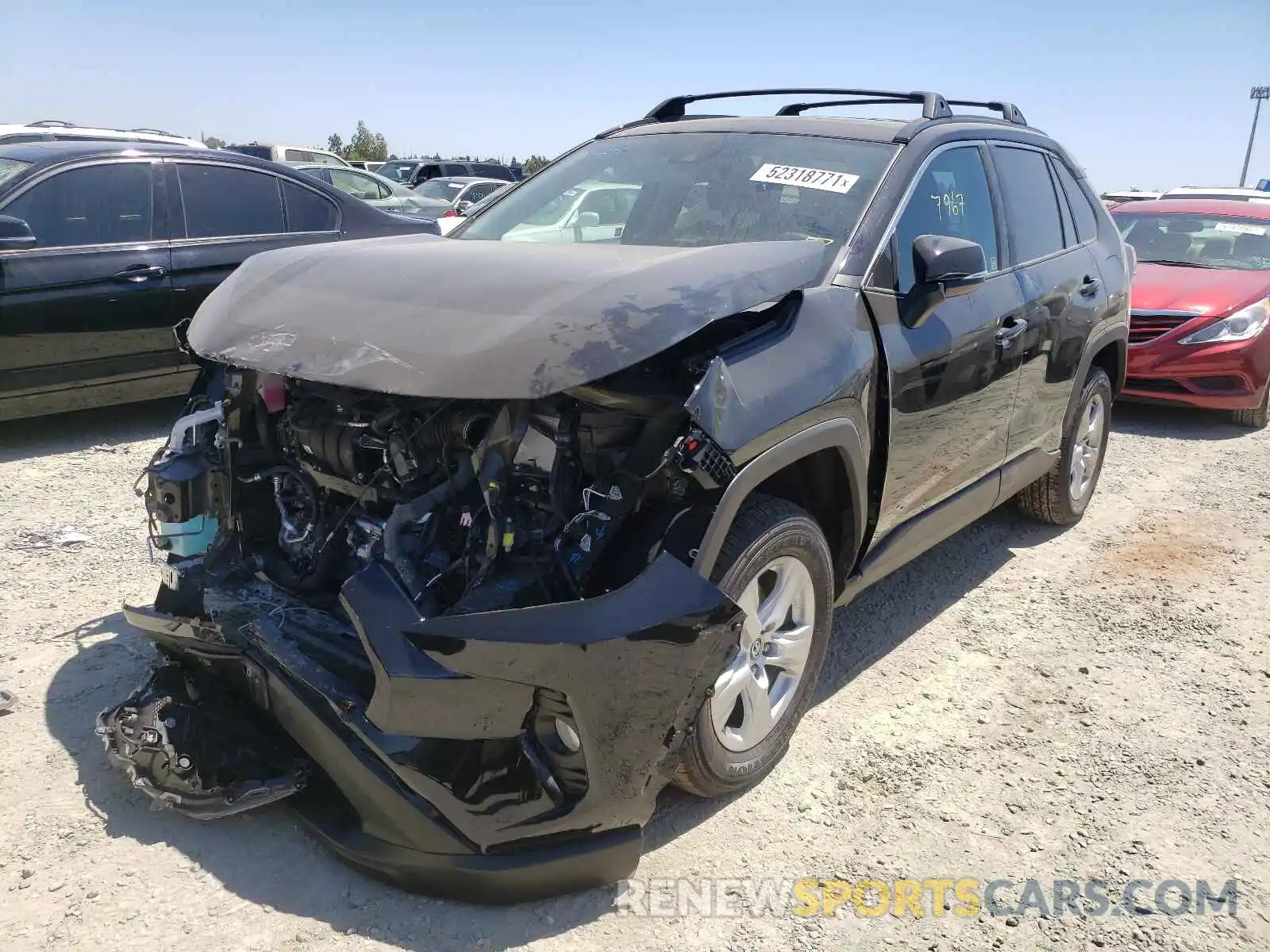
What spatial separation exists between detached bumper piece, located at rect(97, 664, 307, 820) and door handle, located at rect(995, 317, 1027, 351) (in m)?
2.87

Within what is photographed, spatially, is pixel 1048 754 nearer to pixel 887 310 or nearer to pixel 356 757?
pixel 887 310

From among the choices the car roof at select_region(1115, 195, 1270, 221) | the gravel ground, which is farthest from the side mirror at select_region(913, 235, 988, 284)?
the car roof at select_region(1115, 195, 1270, 221)

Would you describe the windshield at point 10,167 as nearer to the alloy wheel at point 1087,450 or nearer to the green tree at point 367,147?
the alloy wheel at point 1087,450

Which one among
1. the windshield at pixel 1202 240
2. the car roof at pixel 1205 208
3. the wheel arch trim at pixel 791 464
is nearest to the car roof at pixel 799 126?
the wheel arch trim at pixel 791 464

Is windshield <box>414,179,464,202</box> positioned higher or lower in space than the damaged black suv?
higher

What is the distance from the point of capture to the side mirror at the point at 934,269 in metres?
3.02

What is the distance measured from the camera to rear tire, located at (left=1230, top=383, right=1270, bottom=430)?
763 centimetres

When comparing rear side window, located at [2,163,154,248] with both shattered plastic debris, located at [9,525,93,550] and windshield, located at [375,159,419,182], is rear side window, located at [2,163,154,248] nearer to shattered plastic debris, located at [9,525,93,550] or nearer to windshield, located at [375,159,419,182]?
shattered plastic debris, located at [9,525,93,550]

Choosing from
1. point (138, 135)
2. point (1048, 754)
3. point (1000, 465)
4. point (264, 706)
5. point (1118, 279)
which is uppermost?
point (138, 135)

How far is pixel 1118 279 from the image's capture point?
5.00 meters

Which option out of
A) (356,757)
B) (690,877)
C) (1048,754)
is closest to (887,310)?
(1048,754)

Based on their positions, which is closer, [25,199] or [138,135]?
[25,199]

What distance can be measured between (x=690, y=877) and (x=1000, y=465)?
7.77 feet

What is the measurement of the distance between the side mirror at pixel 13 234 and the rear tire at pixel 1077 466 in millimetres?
5543
